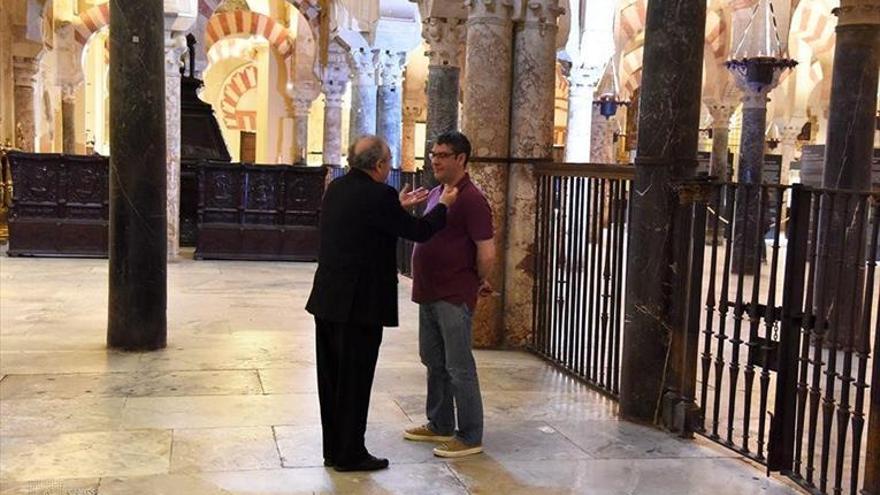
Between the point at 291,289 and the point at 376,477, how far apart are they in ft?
17.1

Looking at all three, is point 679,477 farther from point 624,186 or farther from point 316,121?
point 316,121

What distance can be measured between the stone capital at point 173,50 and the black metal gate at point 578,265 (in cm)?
590

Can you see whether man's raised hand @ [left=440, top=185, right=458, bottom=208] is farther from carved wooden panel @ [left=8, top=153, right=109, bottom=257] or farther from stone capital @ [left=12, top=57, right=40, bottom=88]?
stone capital @ [left=12, top=57, right=40, bottom=88]

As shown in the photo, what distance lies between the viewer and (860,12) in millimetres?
7012

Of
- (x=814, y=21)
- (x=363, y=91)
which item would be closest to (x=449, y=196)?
(x=363, y=91)

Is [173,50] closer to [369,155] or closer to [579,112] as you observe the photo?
[579,112]

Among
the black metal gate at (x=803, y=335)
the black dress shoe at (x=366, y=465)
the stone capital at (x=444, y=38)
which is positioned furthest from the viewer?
the stone capital at (x=444, y=38)

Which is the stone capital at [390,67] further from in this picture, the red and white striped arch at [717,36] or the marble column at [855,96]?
the marble column at [855,96]

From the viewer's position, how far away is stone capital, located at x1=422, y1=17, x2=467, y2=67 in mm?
8164

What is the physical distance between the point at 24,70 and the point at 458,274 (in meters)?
13.8

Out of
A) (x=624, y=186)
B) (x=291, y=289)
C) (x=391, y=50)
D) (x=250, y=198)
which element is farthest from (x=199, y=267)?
(x=624, y=186)

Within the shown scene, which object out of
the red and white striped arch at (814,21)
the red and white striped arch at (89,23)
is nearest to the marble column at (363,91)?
the red and white striped arch at (89,23)

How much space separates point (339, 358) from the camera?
341 centimetres

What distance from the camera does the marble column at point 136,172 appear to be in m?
5.38
